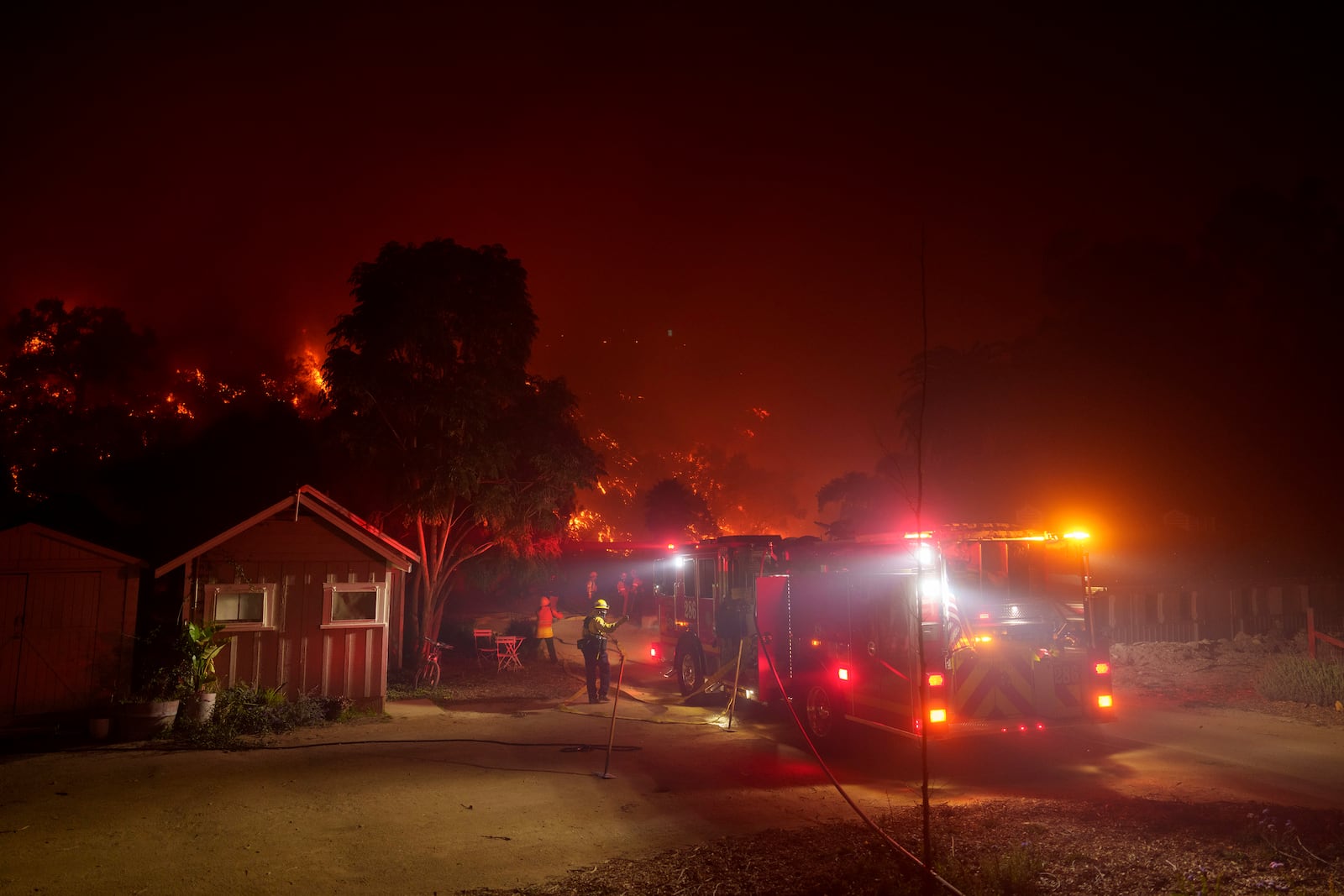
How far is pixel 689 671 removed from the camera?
15406 mm

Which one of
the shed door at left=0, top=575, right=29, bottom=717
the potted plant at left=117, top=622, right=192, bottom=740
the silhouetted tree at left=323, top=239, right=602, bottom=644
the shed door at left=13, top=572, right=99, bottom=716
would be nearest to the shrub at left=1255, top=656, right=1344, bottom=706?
the silhouetted tree at left=323, top=239, right=602, bottom=644

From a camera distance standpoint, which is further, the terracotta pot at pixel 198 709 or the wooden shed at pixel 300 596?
the wooden shed at pixel 300 596

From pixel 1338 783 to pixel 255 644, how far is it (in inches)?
567

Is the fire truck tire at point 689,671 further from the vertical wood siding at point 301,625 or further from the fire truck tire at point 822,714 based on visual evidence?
the vertical wood siding at point 301,625

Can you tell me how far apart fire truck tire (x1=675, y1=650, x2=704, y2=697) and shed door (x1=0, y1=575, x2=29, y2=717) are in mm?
10431

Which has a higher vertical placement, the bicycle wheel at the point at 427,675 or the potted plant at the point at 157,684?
the potted plant at the point at 157,684

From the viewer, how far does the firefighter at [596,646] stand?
47.0 ft

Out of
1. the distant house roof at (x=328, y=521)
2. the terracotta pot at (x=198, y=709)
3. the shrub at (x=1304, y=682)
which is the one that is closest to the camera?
the terracotta pot at (x=198, y=709)

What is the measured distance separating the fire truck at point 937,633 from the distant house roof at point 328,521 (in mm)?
6481

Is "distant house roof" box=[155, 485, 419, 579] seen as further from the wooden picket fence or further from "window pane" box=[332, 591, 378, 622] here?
the wooden picket fence

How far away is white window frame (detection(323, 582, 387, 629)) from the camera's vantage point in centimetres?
1396

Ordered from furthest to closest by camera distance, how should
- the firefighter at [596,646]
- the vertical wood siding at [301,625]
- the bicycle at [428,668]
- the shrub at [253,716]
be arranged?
the bicycle at [428,668] < the firefighter at [596,646] < the vertical wood siding at [301,625] < the shrub at [253,716]

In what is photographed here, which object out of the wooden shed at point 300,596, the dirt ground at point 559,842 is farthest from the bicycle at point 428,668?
the dirt ground at point 559,842

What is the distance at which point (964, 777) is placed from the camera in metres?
9.13
